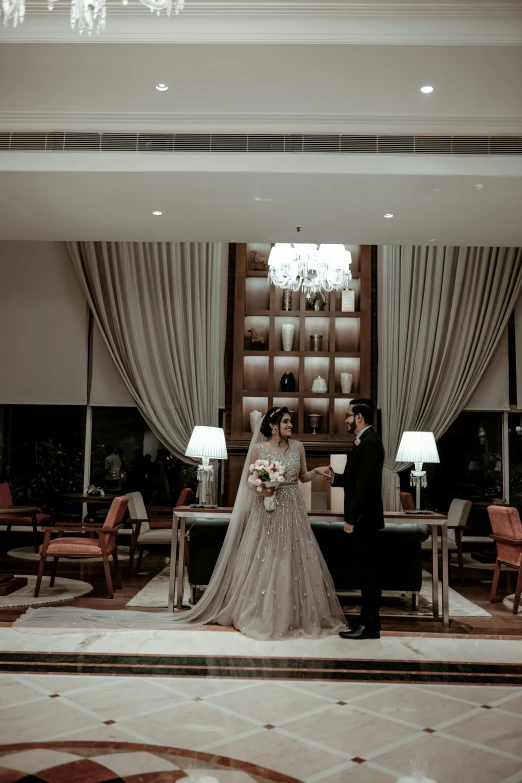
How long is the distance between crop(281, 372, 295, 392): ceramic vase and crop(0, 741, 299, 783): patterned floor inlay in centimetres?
625

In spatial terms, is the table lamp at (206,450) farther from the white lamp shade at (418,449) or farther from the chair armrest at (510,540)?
the chair armrest at (510,540)

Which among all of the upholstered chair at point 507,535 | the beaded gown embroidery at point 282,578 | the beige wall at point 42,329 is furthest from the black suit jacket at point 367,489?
the beige wall at point 42,329

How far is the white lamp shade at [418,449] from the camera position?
268 inches

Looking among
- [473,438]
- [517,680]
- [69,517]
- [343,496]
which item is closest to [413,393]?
[473,438]

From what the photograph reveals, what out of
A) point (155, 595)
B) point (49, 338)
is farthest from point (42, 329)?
point (155, 595)

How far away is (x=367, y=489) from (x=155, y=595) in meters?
2.62

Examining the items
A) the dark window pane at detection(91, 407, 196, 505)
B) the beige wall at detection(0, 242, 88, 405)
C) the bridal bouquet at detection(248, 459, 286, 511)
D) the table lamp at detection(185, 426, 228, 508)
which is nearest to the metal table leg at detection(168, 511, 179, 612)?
the table lamp at detection(185, 426, 228, 508)

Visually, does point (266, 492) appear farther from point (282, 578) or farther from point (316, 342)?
point (316, 342)

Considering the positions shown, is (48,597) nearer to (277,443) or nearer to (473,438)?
(277,443)

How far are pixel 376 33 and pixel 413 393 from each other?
592 centimetres

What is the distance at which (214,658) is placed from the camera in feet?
15.3

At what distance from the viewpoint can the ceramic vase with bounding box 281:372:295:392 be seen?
9.15 meters

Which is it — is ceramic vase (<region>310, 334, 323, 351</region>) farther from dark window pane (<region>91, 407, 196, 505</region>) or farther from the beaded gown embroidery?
the beaded gown embroidery

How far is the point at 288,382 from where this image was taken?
30.0 feet
